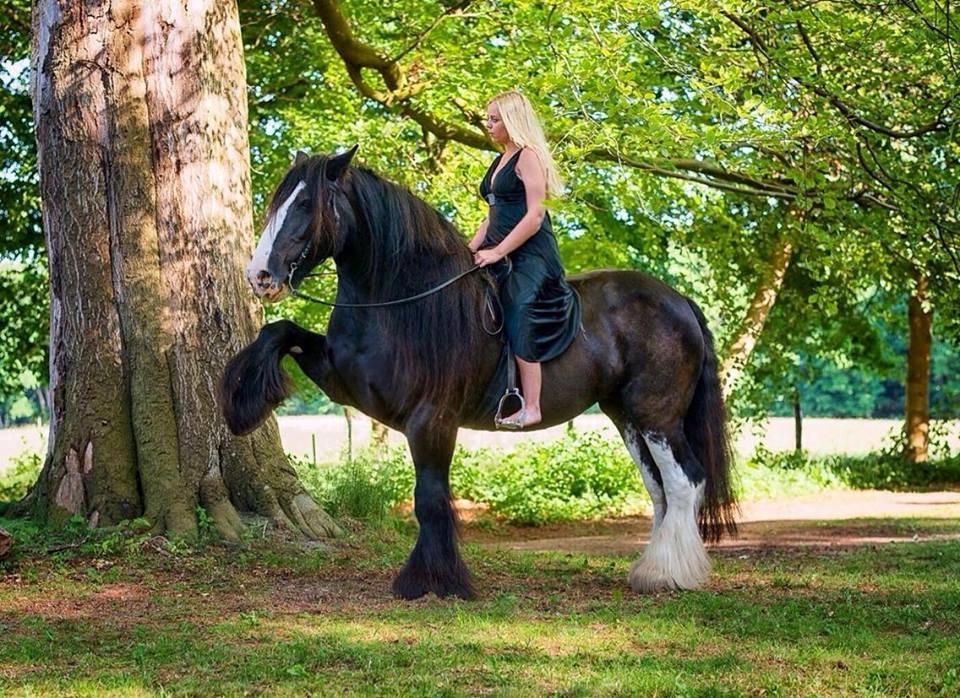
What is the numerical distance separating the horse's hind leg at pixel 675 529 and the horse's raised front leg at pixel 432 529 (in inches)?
49.6

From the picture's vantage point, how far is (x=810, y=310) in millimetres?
23000

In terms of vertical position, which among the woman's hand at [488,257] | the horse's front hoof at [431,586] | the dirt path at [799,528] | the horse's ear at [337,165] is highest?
the horse's ear at [337,165]

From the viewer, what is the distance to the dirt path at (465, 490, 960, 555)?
13078 mm

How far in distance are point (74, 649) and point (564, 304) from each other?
3.44 meters

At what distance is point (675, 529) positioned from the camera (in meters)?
8.08

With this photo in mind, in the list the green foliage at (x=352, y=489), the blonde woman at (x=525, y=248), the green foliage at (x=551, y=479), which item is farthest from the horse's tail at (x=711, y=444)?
the green foliage at (x=551, y=479)

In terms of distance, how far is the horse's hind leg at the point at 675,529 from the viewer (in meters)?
7.96

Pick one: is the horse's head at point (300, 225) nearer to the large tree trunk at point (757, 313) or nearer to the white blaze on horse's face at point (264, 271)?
the white blaze on horse's face at point (264, 271)

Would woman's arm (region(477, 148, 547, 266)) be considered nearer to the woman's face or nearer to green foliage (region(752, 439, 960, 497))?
the woman's face

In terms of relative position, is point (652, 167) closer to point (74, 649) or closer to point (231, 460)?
point (231, 460)

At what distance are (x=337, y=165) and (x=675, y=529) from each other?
3.15m

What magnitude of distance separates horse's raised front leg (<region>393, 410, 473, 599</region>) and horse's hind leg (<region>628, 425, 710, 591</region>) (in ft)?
4.14

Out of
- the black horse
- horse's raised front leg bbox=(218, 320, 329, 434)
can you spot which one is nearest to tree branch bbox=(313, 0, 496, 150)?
the black horse

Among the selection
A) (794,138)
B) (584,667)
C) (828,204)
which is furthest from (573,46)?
(584,667)
